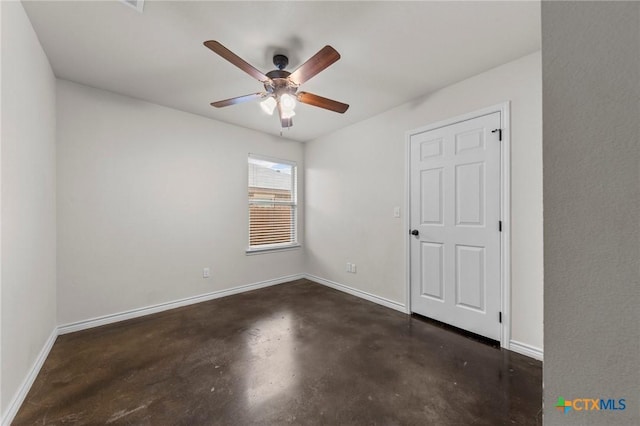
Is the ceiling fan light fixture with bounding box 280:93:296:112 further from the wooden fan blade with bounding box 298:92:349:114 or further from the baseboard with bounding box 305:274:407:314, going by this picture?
the baseboard with bounding box 305:274:407:314

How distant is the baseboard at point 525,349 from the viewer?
76.4 inches

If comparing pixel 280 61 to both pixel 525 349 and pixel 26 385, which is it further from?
pixel 525 349

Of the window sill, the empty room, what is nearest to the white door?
the empty room

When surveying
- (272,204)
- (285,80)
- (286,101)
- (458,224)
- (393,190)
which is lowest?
(458,224)

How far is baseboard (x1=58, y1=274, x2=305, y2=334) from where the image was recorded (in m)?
2.39

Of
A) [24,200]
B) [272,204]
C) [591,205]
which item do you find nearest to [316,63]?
[591,205]

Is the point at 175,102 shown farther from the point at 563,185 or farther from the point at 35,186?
the point at 563,185

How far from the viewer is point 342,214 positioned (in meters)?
3.64

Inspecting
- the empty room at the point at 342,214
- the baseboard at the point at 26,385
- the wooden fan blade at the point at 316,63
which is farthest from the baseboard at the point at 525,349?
the baseboard at the point at 26,385

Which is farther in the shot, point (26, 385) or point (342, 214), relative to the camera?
point (342, 214)

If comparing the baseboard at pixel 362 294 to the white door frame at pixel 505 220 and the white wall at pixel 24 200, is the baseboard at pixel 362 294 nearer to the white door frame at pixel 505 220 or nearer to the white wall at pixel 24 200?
the white door frame at pixel 505 220

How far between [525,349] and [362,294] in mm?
1724

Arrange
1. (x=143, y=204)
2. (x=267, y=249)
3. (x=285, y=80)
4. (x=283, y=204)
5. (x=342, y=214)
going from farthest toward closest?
(x=283, y=204)
(x=267, y=249)
(x=342, y=214)
(x=143, y=204)
(x=285, y=80)

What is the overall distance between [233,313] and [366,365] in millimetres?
1647
